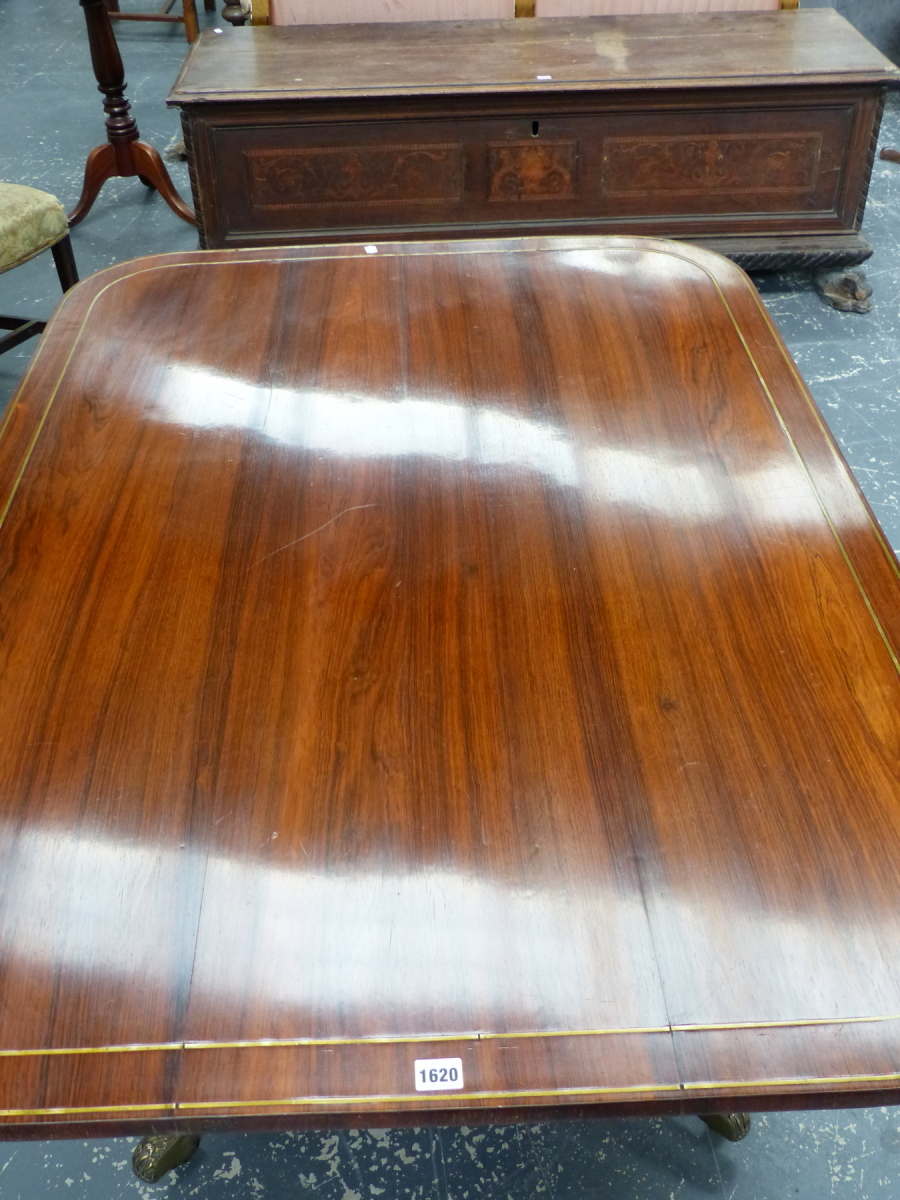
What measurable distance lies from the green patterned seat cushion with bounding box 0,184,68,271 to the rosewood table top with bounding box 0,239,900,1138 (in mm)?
1013

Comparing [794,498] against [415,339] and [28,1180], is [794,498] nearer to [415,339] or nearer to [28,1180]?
[415,339]

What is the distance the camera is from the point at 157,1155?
1236mm

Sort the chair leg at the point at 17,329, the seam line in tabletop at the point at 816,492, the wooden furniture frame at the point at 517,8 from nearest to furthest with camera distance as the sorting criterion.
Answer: the seam line in tabletop at the point at 816,492
the chair leg at the point at 17,329
the wooden furniture frame at the point at 517,8

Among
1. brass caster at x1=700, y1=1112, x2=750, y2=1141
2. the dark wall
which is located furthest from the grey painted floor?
the dark wall

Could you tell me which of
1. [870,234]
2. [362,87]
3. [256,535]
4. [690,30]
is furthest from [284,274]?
[870,234]

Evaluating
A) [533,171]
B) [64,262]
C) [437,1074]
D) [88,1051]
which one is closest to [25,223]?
[64,262]

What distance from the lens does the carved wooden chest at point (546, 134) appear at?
8.17 feet

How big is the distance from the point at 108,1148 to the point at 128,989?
0.68 m

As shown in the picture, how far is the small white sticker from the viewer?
2.40 ft

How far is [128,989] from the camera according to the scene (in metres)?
0.78

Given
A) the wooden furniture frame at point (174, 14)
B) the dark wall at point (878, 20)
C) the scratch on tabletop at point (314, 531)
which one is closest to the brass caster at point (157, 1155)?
the scratch on tabletop at point (314, 531)

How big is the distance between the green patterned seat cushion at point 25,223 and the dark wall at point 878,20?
3.33m

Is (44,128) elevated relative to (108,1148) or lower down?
elevated

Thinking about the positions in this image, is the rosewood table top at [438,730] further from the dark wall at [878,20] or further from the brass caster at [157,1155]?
the dark wall at [878,20]
